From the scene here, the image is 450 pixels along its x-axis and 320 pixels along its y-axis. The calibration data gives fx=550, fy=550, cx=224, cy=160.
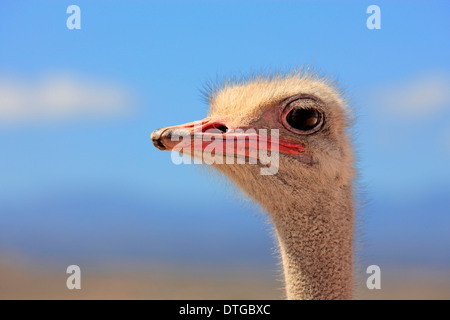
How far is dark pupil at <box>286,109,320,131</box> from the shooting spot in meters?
2.98

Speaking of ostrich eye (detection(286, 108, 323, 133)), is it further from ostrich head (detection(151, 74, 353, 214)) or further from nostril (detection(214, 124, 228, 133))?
nostril (detection(214, 124, 228, 133))

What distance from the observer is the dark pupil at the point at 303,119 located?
2982 millimetres

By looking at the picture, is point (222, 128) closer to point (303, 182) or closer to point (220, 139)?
point (220, 139)

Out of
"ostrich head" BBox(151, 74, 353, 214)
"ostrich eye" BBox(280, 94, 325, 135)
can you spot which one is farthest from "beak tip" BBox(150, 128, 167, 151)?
"ostrich eye" BBox(280, 94, 325, 135)

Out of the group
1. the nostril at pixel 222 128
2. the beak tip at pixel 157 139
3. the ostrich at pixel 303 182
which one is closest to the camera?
the beak tip at pixel 157 139

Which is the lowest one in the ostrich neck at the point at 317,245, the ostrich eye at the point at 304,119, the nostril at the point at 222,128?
the ostrich neck at the point at 317,245

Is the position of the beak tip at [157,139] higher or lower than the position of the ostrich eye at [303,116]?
lower

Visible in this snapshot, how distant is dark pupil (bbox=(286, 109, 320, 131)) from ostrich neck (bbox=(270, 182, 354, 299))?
1.18ft

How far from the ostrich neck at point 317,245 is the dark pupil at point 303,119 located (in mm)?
359

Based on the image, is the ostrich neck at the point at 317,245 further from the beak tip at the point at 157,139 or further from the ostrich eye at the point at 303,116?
the beak tip at the point at 157,139

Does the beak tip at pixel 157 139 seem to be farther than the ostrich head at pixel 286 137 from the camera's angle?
No

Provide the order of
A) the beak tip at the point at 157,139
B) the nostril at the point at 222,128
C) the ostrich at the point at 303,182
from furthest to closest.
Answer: the ostrich at the point at 303,182
the nostril at the point at 222,128
the beak tip at the point at 157,139

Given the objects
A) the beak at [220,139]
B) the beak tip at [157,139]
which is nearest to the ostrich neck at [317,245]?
the beak at [220,139]
